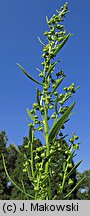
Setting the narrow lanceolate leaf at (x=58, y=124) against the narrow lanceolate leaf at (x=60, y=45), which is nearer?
the narrow lanceolate leaf at (x=58, y=124)

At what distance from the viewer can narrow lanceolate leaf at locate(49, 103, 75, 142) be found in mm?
2842

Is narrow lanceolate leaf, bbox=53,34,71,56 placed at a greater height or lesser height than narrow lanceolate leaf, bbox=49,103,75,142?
greater

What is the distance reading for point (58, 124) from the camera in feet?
9.38

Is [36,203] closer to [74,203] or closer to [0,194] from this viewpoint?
[74,203]

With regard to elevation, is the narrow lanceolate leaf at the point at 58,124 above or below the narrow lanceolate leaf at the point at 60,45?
below

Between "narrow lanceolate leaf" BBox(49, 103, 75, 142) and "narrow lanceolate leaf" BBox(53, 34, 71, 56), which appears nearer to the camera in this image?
"narrow lanceolate leaf" BBox(49, 103, 75, 142)

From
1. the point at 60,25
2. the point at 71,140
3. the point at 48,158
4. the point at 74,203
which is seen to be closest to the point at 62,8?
the point at 60,25

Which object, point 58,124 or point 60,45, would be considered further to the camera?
point 60,45

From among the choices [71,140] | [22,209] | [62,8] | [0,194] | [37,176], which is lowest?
[22,209]

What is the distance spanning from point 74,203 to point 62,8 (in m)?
1.90

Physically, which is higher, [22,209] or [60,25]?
[60,25]

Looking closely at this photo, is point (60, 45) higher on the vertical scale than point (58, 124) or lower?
higher

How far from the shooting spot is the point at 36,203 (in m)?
2.53

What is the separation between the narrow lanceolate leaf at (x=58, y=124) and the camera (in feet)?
9.32
